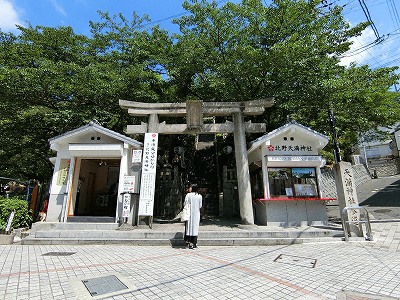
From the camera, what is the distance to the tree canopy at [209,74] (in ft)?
37.0

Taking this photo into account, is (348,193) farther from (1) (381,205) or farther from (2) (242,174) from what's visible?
(1) (381,205)

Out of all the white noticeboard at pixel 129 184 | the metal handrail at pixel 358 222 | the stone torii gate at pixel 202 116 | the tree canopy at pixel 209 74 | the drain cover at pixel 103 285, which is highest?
the tree canopy at pixel 209 74

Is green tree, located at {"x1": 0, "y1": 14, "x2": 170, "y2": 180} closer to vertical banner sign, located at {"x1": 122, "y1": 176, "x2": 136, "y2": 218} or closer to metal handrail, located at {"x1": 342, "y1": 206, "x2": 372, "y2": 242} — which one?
vertical banner sign, located at {"x1": 122, "y1": 176, "x2": 136, "y2": 218}

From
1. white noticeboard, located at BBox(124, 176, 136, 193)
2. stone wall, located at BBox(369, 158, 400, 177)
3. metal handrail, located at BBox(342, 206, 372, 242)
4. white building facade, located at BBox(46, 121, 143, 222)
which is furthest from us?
stone wall, located at BBox(369, 158, 400, 177)

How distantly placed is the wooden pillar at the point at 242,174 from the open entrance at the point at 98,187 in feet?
20.5

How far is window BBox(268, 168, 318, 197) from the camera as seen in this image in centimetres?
1058

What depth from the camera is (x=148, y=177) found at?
1034cm

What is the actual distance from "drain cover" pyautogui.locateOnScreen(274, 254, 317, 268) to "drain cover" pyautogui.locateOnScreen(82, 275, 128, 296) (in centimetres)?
391

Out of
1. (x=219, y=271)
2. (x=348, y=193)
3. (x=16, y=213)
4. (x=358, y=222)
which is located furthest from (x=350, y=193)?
(x=16, y=213)

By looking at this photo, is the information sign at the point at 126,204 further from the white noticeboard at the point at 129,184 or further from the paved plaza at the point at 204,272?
the paved plaza at the point at 204,272

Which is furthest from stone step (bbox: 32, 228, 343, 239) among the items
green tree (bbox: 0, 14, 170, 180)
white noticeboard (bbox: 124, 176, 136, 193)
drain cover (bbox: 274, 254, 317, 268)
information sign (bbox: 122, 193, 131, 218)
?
green tree (bbox: 0, 14, 170, 180)

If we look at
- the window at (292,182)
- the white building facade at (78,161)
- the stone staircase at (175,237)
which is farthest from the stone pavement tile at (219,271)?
the window at (292,182)

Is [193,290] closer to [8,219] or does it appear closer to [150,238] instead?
[150,238]

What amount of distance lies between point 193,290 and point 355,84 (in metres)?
12.1
